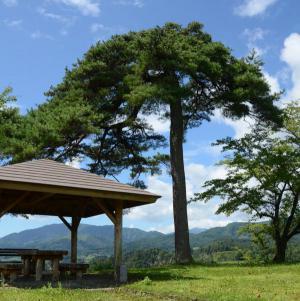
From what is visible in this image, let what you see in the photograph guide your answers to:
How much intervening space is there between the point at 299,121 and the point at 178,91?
345 inches

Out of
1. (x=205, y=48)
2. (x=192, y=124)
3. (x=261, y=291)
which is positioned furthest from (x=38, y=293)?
(x=192, y=124)

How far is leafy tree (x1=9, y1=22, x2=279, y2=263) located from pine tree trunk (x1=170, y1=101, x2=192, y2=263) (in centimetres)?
4

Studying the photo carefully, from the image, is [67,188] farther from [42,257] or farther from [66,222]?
[66,222]

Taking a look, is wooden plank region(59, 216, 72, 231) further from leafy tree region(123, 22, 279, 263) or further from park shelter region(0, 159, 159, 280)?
leafy tree region(123, 22, 279, 263)

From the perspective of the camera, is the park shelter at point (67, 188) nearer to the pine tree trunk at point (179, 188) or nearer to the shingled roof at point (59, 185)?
the shingled roof at point (59, 185)

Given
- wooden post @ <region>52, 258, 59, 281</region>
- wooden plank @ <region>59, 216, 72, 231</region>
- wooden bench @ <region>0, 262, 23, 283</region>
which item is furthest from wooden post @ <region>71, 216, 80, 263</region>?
wooden bench @ <region>0, 262, 23, 283</region>

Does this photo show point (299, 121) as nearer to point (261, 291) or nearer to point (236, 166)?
point (236, 166)

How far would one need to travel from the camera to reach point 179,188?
2244 cm

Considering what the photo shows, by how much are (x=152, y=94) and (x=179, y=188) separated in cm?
465

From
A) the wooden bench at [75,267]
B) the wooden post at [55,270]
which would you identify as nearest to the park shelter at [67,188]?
the wooden bench at [75,267]

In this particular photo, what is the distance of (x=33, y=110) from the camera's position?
24.0 meters

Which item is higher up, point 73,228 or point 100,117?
point 100,117

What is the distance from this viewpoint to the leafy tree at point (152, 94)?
21.8 metres

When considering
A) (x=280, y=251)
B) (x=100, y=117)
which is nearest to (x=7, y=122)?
(x=100, y=117)
